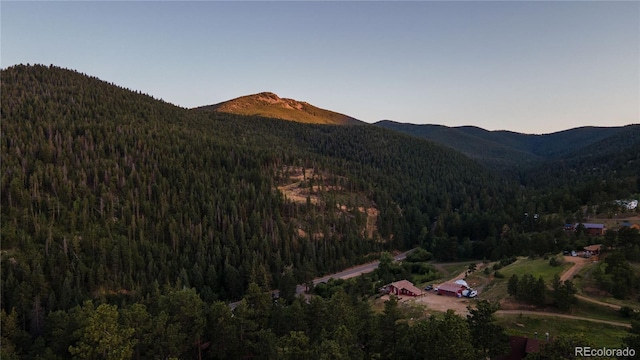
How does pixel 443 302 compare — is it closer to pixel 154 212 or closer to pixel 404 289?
pixel 404 289

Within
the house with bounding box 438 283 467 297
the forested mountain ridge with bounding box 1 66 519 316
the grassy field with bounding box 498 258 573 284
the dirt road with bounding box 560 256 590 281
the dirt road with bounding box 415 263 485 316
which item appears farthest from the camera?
the forested mountain ridge with bounding box 1 66 519 316

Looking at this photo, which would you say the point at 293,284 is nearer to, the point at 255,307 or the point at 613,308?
the point at 255,307

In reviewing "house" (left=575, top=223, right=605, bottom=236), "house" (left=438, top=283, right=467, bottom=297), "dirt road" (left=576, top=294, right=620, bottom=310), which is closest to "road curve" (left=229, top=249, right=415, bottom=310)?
"house" (left=438, top=283, right=467, bottom=297)

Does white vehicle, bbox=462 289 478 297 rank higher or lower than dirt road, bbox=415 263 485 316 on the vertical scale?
higher

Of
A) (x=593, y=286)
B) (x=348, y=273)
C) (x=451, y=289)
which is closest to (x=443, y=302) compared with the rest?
(x=451, y=289)

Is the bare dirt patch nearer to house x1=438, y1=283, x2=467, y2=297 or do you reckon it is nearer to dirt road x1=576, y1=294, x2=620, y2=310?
house x1=438, y1=283, x2=467, y2=297

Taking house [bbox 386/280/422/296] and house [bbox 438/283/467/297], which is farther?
house [bbox 386/280/422/296]

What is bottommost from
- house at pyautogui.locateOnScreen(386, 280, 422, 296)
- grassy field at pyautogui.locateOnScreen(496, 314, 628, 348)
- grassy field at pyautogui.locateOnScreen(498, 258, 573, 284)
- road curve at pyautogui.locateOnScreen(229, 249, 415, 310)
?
road curve at pyautogui.locateOnScreen(229, 249, 415, 310)
